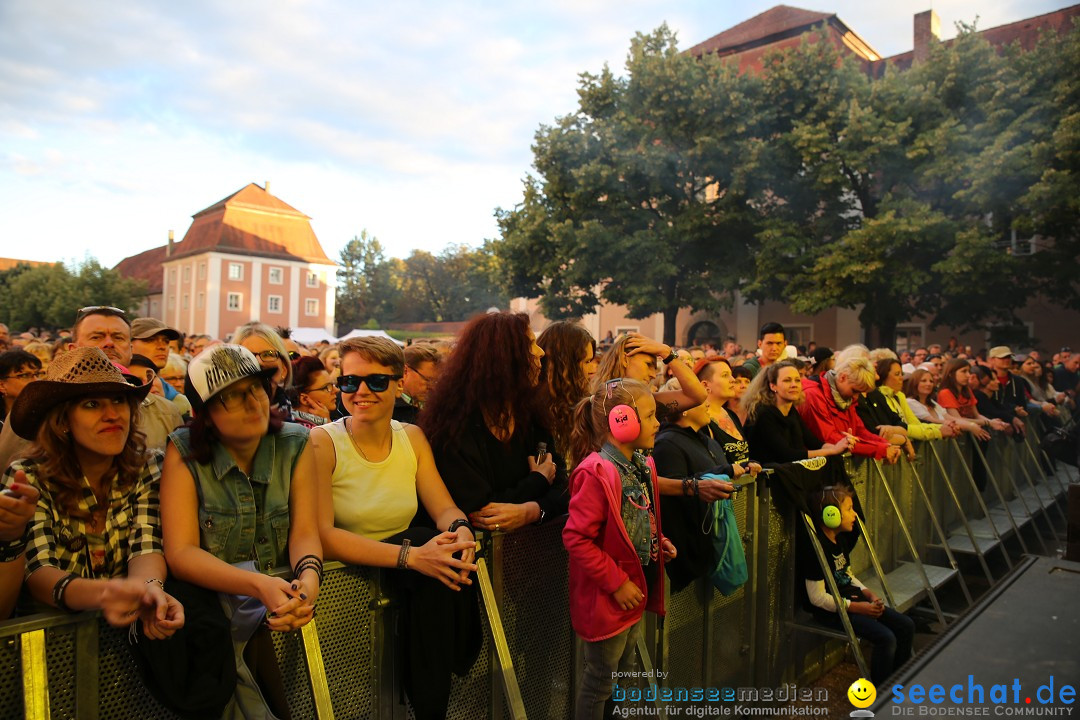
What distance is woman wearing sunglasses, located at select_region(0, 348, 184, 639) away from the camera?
2.07 m

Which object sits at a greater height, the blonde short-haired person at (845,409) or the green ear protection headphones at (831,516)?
the blonde short-haired person at (845,409)

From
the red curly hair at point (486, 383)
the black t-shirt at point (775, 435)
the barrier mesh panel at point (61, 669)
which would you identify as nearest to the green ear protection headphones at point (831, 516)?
the black t-shirt at point (775, 435)

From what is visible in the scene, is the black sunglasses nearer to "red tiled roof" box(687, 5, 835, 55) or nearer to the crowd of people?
the crowd of people

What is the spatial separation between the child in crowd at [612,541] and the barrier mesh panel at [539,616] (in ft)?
0.67

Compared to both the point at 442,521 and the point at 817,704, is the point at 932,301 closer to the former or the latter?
the point at 817,704

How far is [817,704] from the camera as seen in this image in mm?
5105

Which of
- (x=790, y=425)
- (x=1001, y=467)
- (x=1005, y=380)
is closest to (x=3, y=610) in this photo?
(x=790, y=425)

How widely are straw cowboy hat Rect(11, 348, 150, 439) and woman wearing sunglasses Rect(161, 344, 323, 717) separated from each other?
0.25 metres

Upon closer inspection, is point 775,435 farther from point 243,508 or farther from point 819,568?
point 243,508

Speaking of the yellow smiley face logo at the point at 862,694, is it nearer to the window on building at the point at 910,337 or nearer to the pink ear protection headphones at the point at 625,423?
the pink ear protection headphones at the point at 625,423

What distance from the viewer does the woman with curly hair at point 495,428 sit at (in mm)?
3199

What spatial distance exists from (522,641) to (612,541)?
0.67 metres

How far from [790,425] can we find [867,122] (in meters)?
22.0

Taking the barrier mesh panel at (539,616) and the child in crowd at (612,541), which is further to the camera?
the barrier mesh panel at (539,616)
